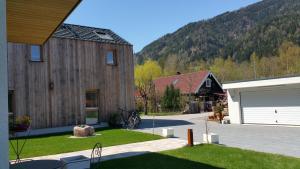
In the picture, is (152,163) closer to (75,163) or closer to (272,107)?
(75,163)

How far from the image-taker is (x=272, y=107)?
16.9 metres

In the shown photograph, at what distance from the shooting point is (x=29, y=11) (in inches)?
245

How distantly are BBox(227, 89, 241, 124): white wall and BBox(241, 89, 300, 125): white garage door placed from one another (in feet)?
0.93

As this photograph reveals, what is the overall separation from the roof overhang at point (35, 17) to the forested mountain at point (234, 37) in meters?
63.0

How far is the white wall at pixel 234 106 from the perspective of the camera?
18641 mm

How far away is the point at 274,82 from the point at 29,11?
13276 millimetres

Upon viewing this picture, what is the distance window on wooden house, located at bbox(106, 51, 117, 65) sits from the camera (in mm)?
20219

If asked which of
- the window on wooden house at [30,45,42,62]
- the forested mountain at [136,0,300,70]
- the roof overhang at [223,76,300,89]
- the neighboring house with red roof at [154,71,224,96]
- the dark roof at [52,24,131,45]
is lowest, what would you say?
the roof overhang at [223,76,300,89]

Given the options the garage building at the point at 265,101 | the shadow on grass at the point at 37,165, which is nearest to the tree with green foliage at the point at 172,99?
the garage building at the point at 265,101

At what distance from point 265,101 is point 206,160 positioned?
404 inches

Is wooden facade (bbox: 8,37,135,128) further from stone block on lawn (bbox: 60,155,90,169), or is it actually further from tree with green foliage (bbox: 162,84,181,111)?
tree with green foliage (bbox: 162,84,181,111)

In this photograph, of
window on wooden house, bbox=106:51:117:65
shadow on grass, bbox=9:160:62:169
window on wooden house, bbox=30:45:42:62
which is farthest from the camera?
window on wooden house, bbox=106:51:117:65

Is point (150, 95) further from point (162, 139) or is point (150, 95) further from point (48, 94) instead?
point (162, 139)

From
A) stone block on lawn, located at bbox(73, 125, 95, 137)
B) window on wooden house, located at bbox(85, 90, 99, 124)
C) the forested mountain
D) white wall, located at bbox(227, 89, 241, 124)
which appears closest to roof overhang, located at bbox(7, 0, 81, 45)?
stone block on lawn, located at bbox(73, 125, 95, 137)
